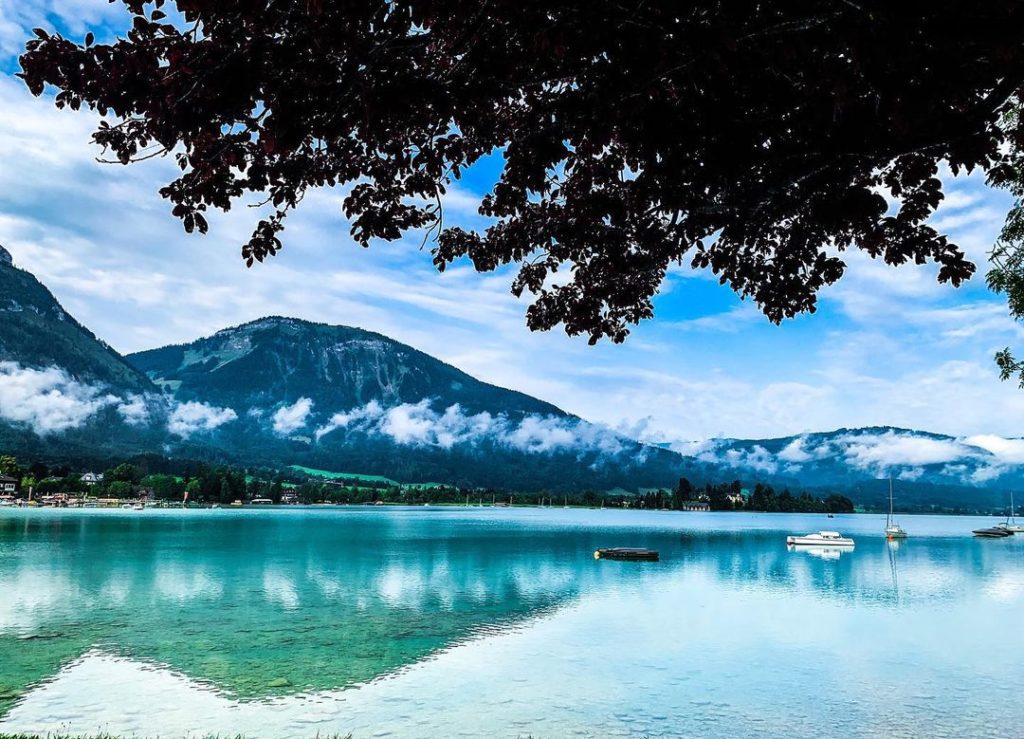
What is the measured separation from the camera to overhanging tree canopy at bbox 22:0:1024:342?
5.76m

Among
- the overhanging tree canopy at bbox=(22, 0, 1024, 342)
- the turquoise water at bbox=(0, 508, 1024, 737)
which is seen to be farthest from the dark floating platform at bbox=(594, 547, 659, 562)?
the overhanging tree canopy at bbox=(22, 0, 1024, 342)

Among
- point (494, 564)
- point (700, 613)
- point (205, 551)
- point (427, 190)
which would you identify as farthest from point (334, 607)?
point (205, 551)

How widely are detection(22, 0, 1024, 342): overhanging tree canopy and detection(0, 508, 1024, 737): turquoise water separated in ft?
44.9

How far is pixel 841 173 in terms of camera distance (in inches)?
355

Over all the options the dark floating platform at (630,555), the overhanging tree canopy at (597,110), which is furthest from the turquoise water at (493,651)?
the overhanging tree canopy at (597,110)

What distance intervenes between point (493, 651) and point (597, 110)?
25038 millimetres

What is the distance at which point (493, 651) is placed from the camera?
27672mm

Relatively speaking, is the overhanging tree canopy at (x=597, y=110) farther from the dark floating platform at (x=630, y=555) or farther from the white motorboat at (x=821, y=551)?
the white motorboat at (x=821, y=551)

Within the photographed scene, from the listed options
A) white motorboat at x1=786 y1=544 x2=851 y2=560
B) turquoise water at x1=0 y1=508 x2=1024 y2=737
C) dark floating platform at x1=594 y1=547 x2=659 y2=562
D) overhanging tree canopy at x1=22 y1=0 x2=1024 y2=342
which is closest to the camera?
overhanging tree canopy at x1=22 y1=0 x2=1024 y2=342

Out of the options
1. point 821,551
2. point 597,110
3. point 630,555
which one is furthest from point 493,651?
point 821,551

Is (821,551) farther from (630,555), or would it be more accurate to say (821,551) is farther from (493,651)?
(493,651)

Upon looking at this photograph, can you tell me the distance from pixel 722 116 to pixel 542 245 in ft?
13.1

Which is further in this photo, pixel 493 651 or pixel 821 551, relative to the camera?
pixel 821 551

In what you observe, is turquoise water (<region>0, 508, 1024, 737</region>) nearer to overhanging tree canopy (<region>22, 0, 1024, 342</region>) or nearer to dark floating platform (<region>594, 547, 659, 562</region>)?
dark floating platform (<region>594, 547, 659, 562</region>)
